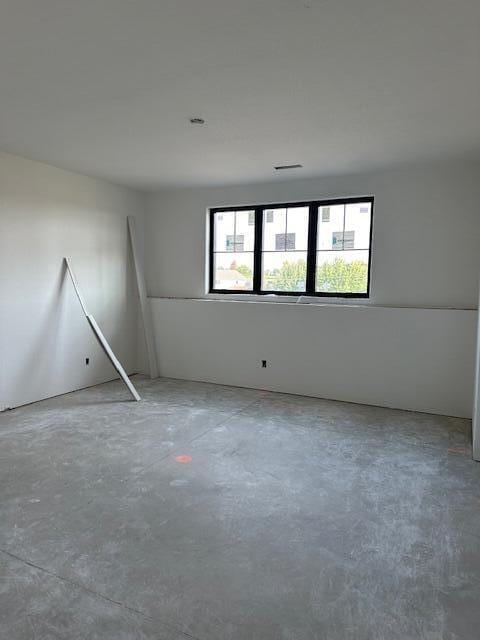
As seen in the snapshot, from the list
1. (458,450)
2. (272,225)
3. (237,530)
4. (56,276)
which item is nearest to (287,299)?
(272,225)

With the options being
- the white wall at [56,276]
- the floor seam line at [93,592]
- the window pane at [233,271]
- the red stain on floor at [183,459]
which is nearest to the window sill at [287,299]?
the window pane at [233,271]

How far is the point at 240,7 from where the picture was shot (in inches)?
74.7

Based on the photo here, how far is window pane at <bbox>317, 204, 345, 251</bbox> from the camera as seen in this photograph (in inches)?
204

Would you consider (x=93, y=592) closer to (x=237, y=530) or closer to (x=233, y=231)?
(x=237, y=530)

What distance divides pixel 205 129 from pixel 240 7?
1612 millimetres

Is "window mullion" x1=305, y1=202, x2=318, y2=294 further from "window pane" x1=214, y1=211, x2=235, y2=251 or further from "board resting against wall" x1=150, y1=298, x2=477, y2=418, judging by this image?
"window pane" x1=214, y1=211, x2=235, y2=251

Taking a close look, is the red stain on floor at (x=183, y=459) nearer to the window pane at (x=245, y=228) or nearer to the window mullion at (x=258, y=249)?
the window mullion at (x=258, y=249)

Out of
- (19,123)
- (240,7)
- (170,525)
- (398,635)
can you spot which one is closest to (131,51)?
(240,7)

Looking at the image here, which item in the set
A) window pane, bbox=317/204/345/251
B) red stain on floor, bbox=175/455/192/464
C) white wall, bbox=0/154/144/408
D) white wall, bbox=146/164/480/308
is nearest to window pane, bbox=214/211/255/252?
white wall, bbox=146/164/480/308

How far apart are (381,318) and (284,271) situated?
54.0 inches

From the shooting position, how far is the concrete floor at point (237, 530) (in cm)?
177

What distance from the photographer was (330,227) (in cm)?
523

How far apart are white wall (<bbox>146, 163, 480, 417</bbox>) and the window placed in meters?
0.17

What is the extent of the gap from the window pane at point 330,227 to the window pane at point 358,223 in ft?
0.23
